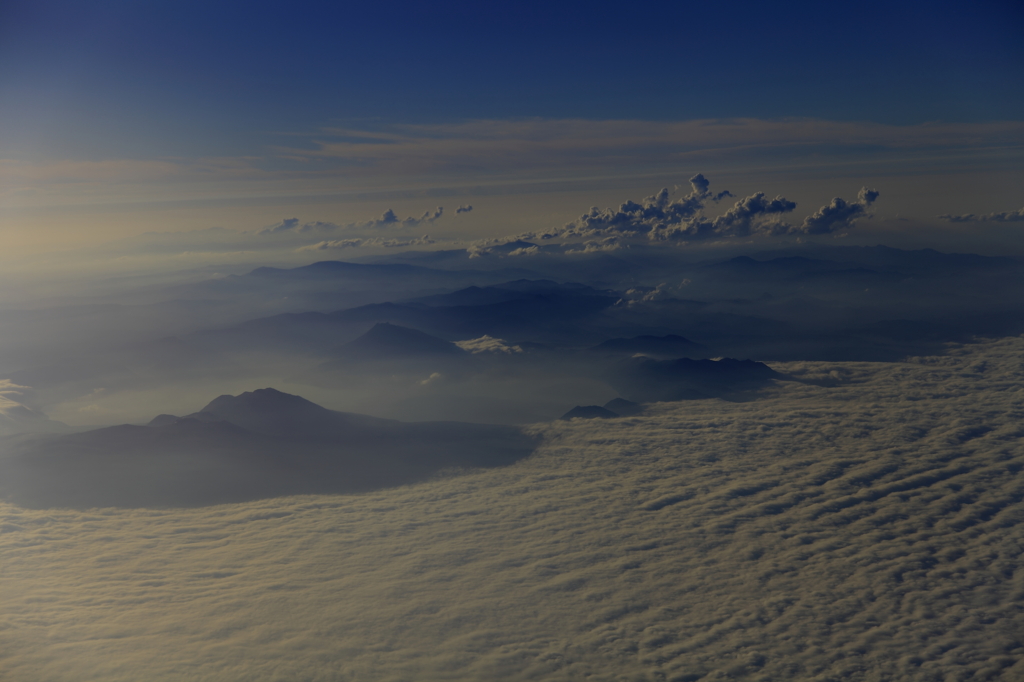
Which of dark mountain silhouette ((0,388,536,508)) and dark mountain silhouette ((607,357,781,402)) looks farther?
dark mountain silhouette ((607,357,781,402))

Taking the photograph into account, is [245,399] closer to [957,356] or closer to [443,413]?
[443,413]

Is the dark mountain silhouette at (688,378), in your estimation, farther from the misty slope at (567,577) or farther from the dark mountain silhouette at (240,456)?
the dark mountain silhouette at (240,456)

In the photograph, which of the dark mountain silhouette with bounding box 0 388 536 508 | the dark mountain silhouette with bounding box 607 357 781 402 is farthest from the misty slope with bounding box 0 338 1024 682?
the dark mountain silhouette with bounding box 607 357 781 402

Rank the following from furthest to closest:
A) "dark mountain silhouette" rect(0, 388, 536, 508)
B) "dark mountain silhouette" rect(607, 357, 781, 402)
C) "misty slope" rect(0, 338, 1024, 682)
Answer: "dark mountain silhouette" rect(607, 357, 781, 402) < "dark mountain silhouette" rect(0, 388, 536, 508) < "misty slope" rect(0, 338, 1024, 682)

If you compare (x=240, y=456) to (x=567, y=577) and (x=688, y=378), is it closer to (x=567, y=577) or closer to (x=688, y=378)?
(x=567, y=577)

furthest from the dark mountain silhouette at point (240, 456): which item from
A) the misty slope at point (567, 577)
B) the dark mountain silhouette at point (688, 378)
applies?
the dark mountain silhouette at point (688, 378)

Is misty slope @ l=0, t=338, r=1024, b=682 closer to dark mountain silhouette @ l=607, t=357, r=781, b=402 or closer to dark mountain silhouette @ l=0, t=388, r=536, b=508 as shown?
dark mountain silhouette @ l=0, t=388, r=536, b=508

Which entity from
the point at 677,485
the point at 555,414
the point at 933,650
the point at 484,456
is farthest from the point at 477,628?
the point at 555,414
